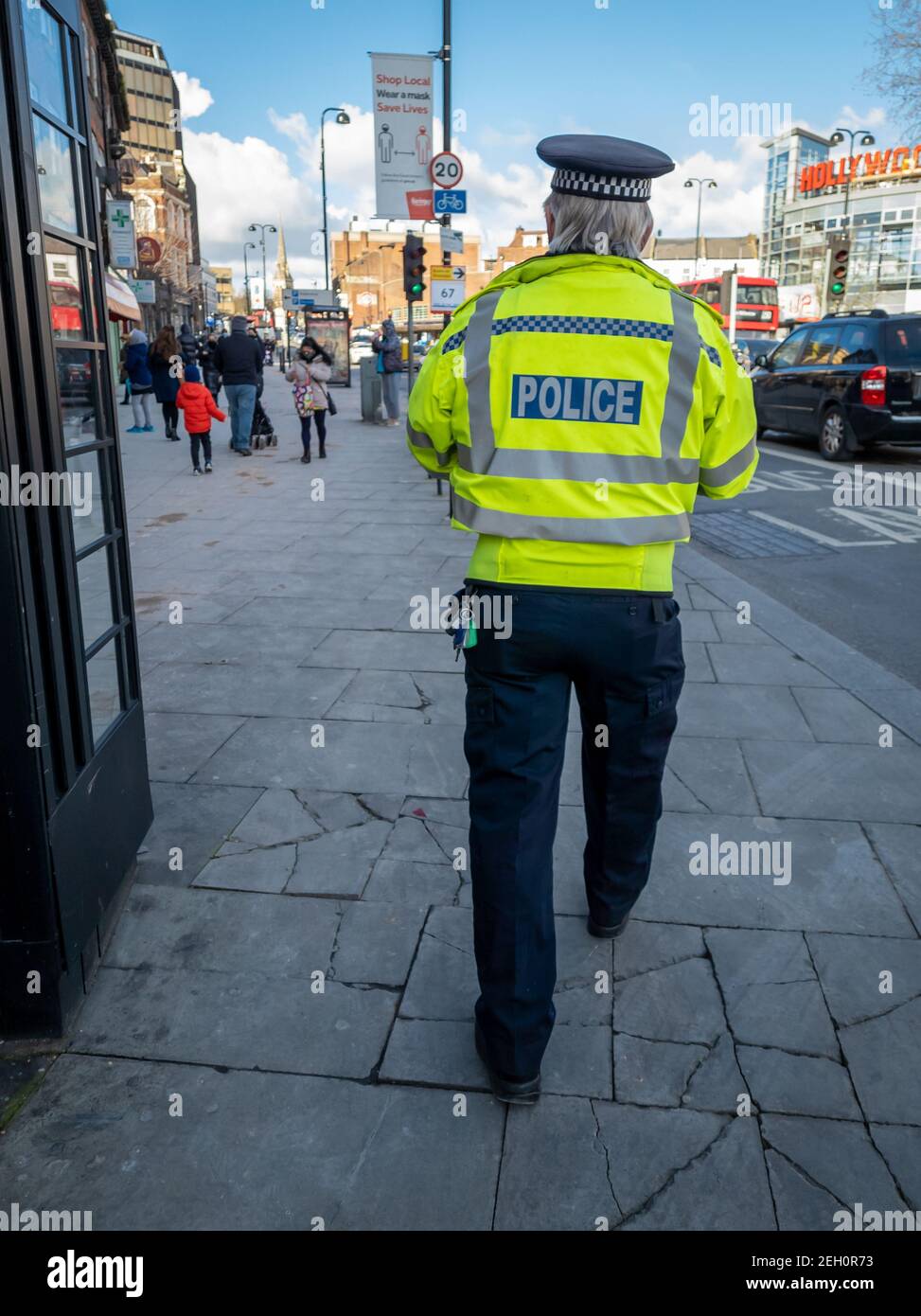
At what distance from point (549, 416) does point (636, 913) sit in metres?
1.63

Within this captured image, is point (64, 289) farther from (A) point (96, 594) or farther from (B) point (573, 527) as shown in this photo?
(B) point (573, 527)

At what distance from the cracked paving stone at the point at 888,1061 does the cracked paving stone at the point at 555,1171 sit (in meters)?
0.65

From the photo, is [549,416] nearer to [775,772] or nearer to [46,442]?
[46,442]

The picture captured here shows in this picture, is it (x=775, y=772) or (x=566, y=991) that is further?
(x=775, y=772)

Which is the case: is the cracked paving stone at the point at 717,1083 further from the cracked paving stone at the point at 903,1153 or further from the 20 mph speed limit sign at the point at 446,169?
the 20 mph speed limit sign at the point at 446,169

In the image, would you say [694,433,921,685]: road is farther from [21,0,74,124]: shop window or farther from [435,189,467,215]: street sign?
[435,189,467,215]: street sign

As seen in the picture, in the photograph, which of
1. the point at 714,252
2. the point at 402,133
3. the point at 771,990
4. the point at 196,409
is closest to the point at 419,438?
the point at 771,990

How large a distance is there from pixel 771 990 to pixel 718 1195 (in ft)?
2.49

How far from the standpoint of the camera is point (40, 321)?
8.08 ft

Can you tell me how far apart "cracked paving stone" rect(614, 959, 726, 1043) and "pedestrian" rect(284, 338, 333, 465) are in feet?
41.4

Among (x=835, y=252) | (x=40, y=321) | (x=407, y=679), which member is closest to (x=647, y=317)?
(x=40, y=321)

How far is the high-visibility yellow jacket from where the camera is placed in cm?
217

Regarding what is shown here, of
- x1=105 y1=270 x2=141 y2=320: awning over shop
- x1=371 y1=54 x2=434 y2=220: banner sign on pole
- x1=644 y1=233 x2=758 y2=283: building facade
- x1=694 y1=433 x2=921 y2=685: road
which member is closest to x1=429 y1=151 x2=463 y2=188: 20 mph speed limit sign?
x1=371 y1=54 x2=434 y2=220: banner sign on pole

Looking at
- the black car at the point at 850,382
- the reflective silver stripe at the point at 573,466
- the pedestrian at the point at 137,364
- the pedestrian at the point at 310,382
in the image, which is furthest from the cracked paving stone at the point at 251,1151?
the pedestrian at the point at 137,364
